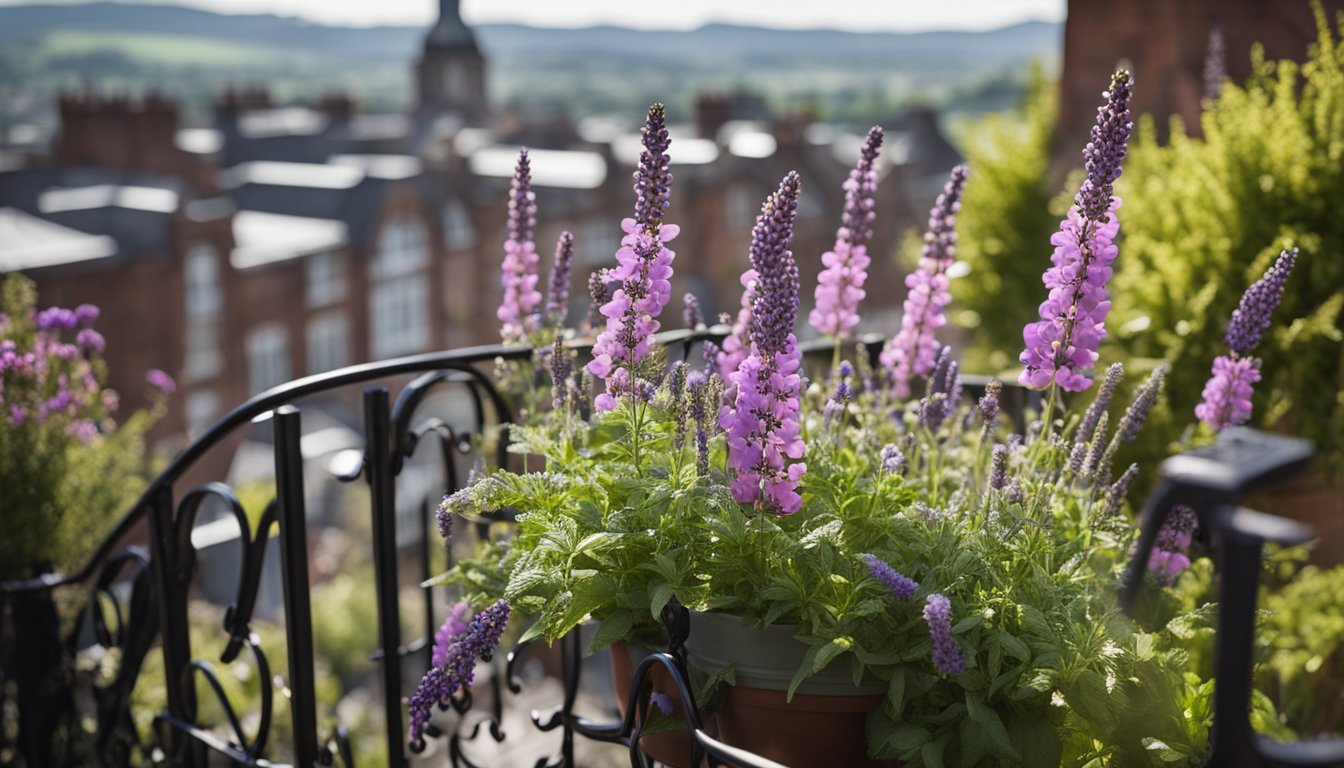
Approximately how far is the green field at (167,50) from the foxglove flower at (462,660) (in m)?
45.5

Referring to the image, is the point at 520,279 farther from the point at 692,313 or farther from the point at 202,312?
the point at 202,312

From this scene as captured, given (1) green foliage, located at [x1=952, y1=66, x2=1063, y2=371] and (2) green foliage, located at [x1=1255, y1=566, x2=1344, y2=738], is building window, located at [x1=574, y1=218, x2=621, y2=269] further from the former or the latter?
(2) green foliage, located at [x1=1255, y1=566, x2=1344, y2=738]

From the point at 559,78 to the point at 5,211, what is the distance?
51.7m

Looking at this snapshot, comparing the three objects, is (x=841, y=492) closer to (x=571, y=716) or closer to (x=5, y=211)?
(x=571, y=716)

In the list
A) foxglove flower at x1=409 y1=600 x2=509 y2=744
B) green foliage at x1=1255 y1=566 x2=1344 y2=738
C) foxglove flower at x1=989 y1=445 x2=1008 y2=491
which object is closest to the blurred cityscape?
green foliage at x1=1255 y1=566 x2=1344 y2=738

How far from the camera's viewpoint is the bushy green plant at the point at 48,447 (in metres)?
3.05

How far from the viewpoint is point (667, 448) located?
171 centimetres

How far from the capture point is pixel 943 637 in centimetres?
129

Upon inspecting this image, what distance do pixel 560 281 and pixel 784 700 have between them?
829mm


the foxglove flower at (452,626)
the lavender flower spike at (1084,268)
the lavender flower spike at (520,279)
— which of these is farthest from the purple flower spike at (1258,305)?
the foxglove flower at (452,626)

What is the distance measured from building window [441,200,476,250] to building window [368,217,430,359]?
68 centimetres

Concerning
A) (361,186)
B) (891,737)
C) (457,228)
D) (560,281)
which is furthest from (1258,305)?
(457,228)

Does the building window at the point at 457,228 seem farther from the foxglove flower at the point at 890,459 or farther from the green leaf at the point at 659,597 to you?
the green leaf at the point at 659,597

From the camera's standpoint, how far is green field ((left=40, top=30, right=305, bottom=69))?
43594 mm
